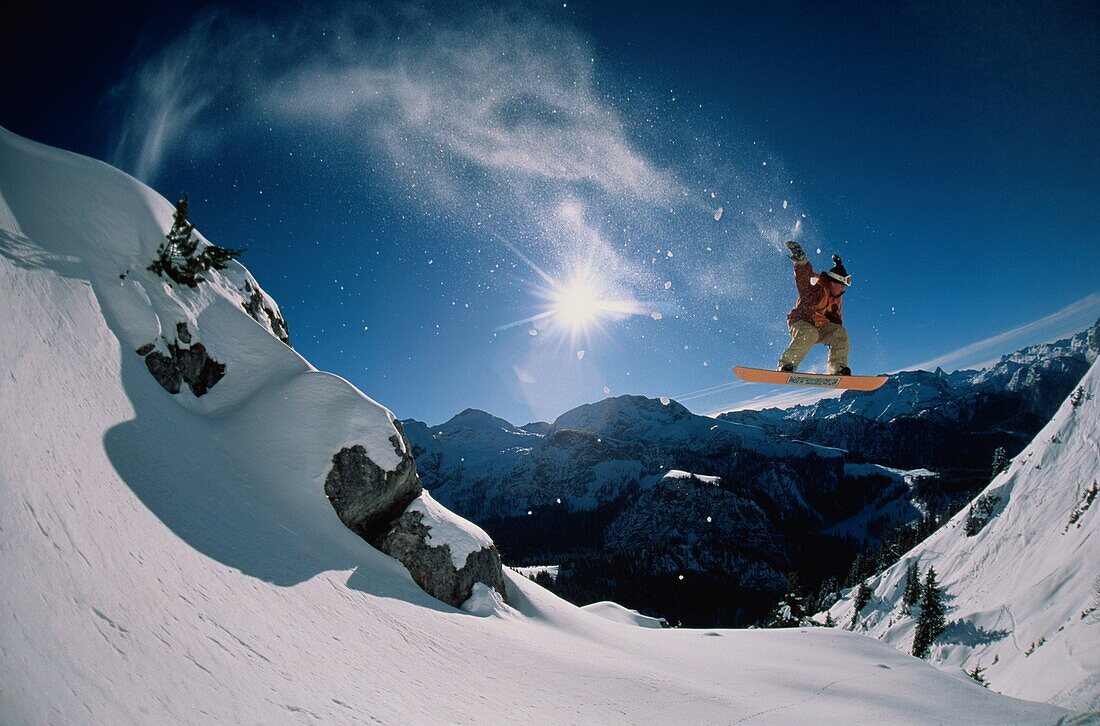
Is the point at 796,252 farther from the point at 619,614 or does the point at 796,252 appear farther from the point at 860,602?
the point at 860,602

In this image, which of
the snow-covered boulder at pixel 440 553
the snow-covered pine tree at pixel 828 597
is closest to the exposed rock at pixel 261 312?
the snow-covered boulder at pixel 440 553

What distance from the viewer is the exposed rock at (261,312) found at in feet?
73.0

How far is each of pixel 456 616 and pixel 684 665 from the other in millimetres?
8494

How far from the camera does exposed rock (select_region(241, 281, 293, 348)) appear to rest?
2227 centimetres

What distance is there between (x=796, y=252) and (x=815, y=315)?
5.65 feet

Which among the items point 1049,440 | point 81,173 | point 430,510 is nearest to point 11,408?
point 430,510

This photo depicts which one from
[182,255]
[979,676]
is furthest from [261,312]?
[979,676]

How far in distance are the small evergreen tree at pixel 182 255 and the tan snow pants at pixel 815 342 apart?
68.6 ft

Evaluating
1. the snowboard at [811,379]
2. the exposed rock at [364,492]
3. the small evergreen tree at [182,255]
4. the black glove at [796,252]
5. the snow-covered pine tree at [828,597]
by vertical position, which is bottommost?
the exposed rock at [364,492]

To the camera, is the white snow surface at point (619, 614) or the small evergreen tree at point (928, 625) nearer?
the white snow surface at point (619, 614)

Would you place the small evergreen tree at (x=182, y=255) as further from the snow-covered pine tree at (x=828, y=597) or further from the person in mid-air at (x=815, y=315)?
the snow-covered pine tree at (x=828, y=597)

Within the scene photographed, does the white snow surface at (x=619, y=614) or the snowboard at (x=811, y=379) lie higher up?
the snowboard at (x=811, y=379)

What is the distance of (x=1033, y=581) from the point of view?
135 feet

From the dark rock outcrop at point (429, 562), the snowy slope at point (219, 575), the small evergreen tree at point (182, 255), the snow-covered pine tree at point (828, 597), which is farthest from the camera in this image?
the snow-covered pine tree at point (828, 597)
